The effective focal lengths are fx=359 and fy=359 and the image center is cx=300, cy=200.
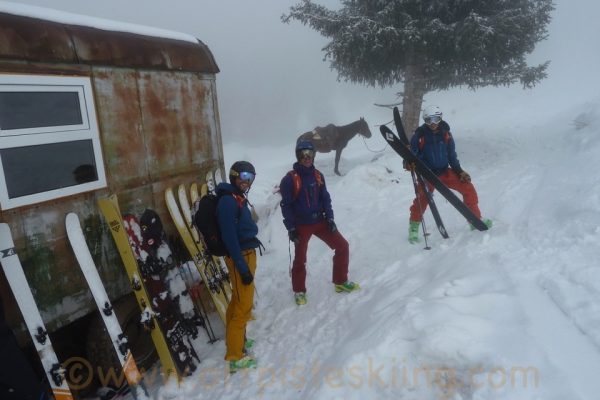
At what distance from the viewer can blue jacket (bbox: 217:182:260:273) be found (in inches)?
137

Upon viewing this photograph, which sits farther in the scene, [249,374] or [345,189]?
[345,189]

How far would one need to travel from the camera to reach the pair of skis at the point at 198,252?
4.87m

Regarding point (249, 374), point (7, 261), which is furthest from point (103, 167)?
point (249, 374)

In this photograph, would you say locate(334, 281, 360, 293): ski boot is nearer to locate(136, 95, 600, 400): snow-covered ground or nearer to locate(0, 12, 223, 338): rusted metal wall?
locate(136, 95, 600, 400): snow-covered ground

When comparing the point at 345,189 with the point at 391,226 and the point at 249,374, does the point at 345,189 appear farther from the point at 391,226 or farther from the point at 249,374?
the point at 249,374

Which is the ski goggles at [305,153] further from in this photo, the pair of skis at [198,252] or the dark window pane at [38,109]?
the dark window pane at [38,109]

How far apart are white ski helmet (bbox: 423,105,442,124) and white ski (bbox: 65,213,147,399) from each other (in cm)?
465

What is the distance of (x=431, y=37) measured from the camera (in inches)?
434

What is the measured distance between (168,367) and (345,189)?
6.63 m

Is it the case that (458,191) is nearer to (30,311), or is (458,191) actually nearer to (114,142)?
(114,142)

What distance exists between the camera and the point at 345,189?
9.63m

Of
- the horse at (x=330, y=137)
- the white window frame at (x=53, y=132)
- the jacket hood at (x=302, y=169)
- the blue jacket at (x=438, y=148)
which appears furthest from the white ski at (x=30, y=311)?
the horse at (x=330, y=137)

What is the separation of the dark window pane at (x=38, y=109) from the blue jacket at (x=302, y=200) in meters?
2.33

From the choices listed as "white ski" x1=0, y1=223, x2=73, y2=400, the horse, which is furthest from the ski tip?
the horse
